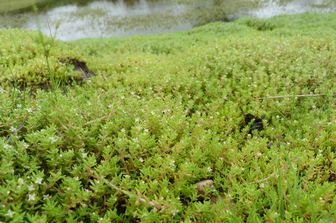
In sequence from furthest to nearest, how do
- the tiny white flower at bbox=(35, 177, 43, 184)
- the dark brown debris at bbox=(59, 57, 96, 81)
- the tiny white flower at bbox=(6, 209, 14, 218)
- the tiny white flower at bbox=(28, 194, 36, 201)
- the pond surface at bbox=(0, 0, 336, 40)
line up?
the pond surface at bbox=(0, 0, 336, 40) < the dark brown debris at bbox=(59, 57, 96, 81) < the tiny white flower at bbox=(35, 177, 43, 184) < the tiny white flower at bbox=(28, 194, 36, 201) < the tiny white flower at bbox=(6, 209, 14, 218)

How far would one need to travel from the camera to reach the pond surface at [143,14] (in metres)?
25.4

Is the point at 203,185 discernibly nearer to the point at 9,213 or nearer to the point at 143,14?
the point at 9,213

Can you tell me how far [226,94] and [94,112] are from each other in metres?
2.81

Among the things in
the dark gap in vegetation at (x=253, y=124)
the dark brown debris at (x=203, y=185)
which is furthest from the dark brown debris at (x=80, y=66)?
the dark brown debris at (x=203, y=185)

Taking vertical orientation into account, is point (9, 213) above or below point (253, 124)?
above

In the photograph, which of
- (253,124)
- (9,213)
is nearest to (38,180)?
(9,213)

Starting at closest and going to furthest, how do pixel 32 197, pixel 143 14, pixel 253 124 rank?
pixel 32 197 < pixel 253 124 < pixel 143 14

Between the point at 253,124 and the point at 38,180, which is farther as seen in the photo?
the point at 253,124

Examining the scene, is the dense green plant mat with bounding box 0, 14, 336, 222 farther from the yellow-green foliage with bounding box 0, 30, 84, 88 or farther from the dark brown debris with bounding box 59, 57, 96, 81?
the dark brown debris with bounding box 59, 57, 96, 81

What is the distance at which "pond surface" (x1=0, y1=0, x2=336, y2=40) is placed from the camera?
83.2 ft

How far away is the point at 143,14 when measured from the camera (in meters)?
28.6

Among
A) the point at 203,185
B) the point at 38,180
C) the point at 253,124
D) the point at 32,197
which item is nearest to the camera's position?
the point at 32,197

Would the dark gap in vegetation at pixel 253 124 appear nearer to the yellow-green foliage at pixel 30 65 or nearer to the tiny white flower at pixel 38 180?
the tiny white flower at pixel 38 180

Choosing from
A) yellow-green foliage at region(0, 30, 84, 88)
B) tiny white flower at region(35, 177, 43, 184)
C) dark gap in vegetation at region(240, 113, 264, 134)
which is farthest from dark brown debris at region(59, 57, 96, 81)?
tiny white flower at region(35, 177, 43, 184)
